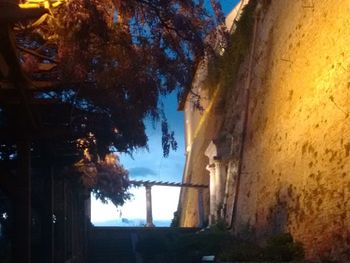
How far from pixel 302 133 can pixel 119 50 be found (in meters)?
5.41

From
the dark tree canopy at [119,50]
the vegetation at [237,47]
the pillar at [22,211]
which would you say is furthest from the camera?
the vegetation at [237,47]

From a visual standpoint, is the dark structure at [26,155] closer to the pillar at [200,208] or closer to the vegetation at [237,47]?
the vegetation at [237,47]

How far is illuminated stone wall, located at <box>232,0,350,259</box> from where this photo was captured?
28.5 feet

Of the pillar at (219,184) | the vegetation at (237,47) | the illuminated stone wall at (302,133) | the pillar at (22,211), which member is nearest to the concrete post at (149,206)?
the vegetation at (237,47)

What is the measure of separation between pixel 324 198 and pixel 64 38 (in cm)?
554

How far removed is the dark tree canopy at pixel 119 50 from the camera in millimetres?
6031

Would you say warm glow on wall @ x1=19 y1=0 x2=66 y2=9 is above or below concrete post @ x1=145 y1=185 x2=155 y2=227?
above

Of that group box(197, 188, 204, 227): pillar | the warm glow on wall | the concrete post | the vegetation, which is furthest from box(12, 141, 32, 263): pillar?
the concrete post

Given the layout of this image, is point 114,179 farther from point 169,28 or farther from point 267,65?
point 169,28

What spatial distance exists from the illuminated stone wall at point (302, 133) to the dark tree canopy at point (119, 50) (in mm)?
3121

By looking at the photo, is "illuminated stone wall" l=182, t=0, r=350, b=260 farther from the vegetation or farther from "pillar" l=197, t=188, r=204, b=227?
"pillar" l=197, t=188, r=204, b=227

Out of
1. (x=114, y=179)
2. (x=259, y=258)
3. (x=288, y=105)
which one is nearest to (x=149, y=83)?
(x=259, y=258)

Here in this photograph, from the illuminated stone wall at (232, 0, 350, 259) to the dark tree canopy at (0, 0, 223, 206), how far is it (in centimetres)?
312

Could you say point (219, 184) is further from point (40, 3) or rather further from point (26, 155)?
point (40, 3)
